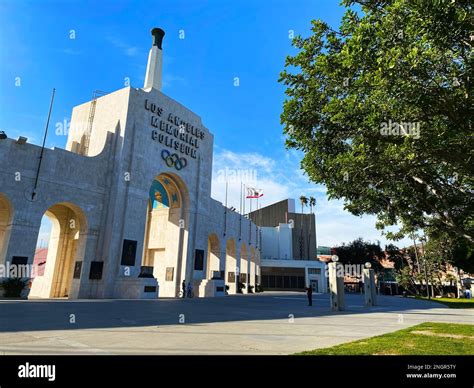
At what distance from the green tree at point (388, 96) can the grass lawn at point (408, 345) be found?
5.65 m

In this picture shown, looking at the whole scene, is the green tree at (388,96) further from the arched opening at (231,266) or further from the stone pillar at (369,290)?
the arched opening at (231,266)

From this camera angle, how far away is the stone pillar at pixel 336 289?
20359mm

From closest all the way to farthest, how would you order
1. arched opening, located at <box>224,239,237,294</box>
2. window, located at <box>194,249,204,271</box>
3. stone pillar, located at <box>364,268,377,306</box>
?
stone pillar, located at <box>364,268,377,306</box> → window, located at <box>194,249,204,271</box> → arched opening, located at <box>224,239,237,294</box>

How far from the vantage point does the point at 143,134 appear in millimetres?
31375

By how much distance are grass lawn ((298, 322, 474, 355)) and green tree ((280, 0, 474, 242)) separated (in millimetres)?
5647

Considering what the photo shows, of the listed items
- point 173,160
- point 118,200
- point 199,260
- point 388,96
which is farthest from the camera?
point 199,260

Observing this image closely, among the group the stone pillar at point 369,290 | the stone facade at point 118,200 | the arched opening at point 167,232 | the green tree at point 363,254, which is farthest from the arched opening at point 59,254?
the green tree at point 363,254

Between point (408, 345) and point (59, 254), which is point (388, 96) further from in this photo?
point (59, 254)

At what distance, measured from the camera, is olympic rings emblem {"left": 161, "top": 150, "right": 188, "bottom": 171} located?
110 feet

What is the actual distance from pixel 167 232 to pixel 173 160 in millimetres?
8340

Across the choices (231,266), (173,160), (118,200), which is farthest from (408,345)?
(231,266)

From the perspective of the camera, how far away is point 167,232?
3672 cm

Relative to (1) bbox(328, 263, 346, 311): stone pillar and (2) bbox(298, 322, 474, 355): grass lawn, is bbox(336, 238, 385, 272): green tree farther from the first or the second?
(2) bbox(298, 322, 474, 355): grass lawn

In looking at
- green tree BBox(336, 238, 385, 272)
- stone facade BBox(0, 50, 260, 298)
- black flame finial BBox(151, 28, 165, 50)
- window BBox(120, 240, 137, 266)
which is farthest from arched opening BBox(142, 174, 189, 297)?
green tree BBox(336, 238, 385, 272)
